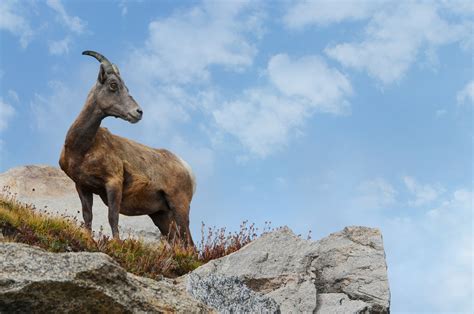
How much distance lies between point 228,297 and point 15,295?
10.7 ft

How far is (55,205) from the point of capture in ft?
66.2

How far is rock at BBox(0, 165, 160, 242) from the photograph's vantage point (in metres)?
19.1

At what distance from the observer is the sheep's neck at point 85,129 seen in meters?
13.3

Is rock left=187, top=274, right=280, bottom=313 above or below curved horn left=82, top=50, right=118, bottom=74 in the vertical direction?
below

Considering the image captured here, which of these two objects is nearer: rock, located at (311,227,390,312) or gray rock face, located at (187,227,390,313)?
gray rock face, located at (187,227,390,313)

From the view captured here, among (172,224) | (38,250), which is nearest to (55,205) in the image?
(172,224)

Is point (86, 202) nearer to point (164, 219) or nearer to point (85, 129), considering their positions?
point (85, 129)

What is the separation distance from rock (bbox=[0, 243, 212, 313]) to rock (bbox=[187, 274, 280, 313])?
73.9 inches

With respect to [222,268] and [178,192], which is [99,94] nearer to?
[178,192]

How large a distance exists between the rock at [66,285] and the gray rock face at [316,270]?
4.50 m

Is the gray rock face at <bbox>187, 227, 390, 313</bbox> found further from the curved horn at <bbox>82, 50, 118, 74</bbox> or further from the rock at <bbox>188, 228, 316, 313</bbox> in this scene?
the curved horn at <bbox>82, 50, 118, 74</bbox>

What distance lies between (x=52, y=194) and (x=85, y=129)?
8.17m

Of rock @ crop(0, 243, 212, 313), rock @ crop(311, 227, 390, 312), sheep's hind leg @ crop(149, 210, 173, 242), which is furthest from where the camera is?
sheep's hind leg @ crop(149, 210, 173, 242)

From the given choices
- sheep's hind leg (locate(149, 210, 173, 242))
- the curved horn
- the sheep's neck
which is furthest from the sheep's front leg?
the curved horn
